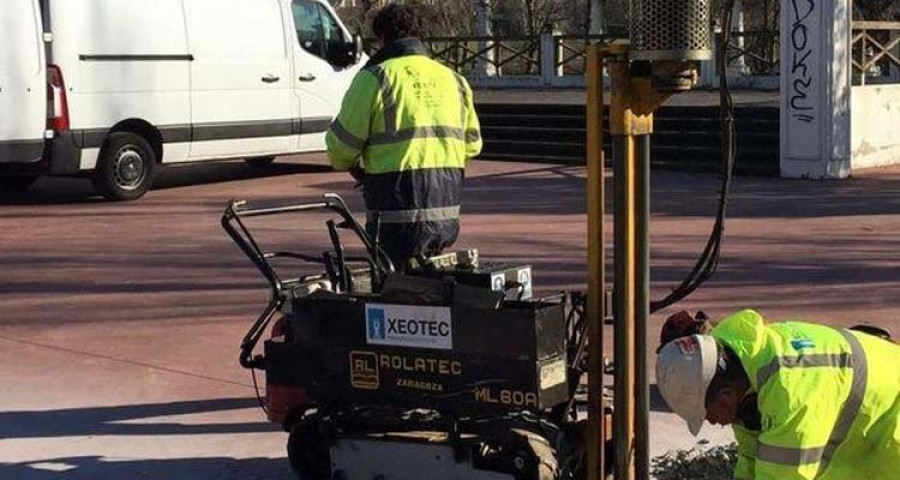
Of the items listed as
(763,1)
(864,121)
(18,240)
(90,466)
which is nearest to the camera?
(90,466)

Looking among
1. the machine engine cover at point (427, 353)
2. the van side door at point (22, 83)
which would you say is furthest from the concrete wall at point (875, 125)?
the machine engine cover at point (427, 353)

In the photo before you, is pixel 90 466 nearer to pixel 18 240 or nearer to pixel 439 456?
pixel 439 456

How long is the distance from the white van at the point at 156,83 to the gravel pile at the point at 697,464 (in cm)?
978

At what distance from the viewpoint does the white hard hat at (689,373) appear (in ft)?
12.3

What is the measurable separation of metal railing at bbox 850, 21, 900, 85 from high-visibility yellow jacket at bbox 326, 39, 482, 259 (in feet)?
39.9

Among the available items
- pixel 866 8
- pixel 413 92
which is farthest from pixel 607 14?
pixel 413 92

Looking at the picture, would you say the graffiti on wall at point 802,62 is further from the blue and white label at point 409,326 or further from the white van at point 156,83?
the blue and white label at point 409,326

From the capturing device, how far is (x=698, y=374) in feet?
12.2

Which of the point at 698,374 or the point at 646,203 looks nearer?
the point at 698,374

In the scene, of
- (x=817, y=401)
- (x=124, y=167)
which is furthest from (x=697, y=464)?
(x=124, y=167)

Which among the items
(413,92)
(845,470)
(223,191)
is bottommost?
(223,191)

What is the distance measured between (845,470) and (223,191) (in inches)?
514

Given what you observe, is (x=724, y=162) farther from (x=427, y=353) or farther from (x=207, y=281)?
(x=207, y=281)

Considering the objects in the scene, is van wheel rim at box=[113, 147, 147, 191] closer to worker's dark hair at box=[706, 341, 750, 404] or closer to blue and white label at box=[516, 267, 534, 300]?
blue and white label at box=[516, 267, 534, 300]
